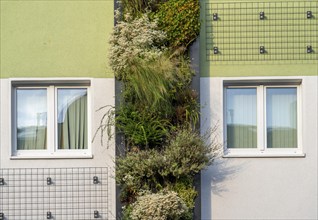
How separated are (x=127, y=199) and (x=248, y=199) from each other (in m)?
1.93

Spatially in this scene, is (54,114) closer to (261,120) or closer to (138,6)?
(138,6)

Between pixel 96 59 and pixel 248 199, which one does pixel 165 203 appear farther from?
pixel 96 59

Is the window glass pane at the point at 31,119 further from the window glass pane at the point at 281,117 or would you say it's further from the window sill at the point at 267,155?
the window glass pane at the point at 281,117

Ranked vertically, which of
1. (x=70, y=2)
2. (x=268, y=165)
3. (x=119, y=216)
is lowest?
(x=119, y=216)

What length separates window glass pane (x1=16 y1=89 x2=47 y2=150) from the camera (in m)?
7.96

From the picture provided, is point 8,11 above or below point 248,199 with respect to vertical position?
above

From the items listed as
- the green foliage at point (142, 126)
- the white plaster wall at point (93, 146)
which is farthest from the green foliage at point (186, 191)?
the white plaster wall at point (93, 146)

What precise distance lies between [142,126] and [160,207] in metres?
1.29

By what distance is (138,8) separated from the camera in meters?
7.60

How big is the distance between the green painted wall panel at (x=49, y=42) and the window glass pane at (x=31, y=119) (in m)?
0.39

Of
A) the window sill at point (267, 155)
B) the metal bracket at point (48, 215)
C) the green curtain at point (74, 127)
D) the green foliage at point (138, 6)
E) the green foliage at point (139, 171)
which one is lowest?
the metal bracket at point (48, 215)

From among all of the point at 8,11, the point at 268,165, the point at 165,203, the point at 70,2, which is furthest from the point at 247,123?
the point at 8,11

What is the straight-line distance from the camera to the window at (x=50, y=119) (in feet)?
26.1

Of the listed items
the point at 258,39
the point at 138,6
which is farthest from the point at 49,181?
the point at 258,39
